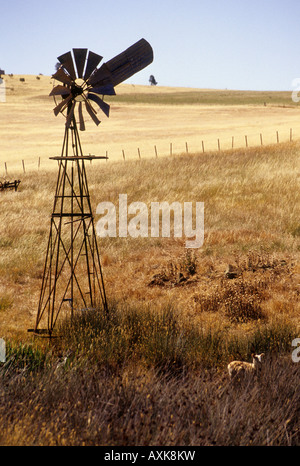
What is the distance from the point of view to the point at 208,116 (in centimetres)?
7444

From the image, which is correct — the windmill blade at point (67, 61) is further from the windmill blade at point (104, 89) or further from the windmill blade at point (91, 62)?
the windmill blade at point (104, 89)

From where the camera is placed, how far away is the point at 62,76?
7.56 metres

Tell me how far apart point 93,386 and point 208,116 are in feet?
239

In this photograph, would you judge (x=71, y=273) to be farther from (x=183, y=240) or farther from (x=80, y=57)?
(x=183, y=240)

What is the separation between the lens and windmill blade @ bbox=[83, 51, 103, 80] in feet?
24.7

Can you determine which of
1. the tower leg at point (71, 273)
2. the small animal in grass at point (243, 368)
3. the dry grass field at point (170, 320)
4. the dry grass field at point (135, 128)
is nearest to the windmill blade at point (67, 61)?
the tower leg at point (71, 273)

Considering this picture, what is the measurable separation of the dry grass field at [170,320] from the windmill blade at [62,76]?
3.80 meters

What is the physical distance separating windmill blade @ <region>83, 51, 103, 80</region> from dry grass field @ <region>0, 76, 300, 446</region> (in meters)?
3.96

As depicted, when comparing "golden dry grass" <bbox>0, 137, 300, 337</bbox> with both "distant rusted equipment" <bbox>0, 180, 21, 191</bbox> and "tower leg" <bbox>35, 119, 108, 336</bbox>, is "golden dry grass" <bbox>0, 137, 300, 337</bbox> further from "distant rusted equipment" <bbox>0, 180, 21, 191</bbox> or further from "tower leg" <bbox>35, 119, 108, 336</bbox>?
"distant rusted equipment" <bbox>0, 180, 21, 191</bbox>

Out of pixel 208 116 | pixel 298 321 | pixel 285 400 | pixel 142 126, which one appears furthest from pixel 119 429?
pixel 208 116

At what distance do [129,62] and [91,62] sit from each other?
0.60 m

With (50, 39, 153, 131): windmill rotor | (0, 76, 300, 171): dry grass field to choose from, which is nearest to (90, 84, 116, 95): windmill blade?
(50, 39, 153, 131): windmill rotor

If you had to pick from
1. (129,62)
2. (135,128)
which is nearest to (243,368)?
(129,62)
